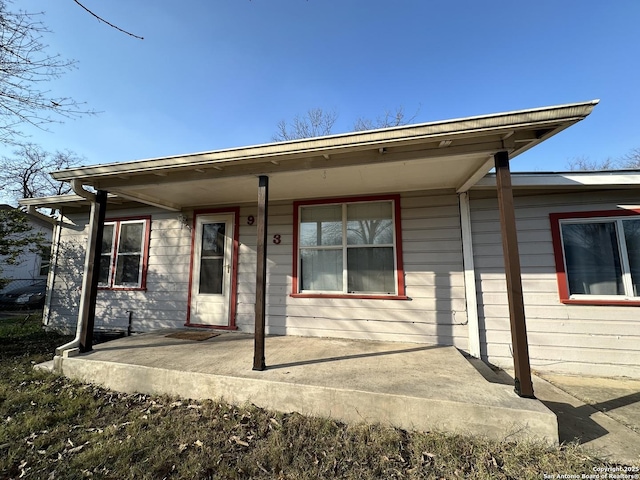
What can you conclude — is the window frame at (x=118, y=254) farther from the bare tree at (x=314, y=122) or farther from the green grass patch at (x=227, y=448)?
the bare tree at (x=314, y=122)

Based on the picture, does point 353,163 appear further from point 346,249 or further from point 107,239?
point 107,239

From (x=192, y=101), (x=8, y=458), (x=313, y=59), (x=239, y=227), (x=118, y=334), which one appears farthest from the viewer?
(x=313, y=59)

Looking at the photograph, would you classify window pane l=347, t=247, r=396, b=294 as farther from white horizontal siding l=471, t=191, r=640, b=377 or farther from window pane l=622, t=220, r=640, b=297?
window pane l=622, t=220, r=640, b=297

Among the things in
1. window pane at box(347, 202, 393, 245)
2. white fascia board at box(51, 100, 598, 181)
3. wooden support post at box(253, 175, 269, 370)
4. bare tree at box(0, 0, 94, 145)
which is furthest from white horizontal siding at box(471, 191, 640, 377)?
bare tree at box(0, 0, 94, 145)

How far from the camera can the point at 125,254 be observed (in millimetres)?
5773

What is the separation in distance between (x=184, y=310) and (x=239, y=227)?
1.88m

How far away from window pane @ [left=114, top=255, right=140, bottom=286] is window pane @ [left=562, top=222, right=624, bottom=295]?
287 inches

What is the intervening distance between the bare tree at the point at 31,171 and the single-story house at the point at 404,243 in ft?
59.3

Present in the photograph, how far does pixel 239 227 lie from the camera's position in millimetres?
5090

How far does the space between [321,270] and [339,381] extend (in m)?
2.13

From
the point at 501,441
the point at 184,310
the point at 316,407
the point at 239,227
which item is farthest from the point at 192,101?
the point at 501,441

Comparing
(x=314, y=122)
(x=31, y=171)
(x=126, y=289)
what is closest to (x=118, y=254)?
(x=126, y=289)

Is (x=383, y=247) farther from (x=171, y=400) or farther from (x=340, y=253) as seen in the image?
(x=171, y=400)

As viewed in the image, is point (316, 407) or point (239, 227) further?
point (239, 227)
